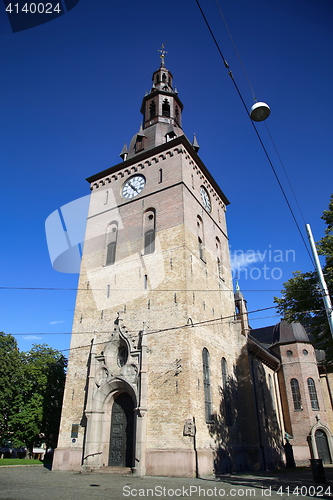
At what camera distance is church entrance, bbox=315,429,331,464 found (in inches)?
1109

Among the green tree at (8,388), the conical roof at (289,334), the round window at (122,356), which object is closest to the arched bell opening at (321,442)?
the conical roof at (289,334)

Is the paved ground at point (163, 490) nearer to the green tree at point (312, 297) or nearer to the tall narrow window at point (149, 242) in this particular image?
the green tree at point (312, 297)

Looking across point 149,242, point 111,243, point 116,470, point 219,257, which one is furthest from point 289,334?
point 116,470

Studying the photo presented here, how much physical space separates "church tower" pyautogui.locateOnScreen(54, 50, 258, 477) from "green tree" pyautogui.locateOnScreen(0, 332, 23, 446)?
12543 millimetres

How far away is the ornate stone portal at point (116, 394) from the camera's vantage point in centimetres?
1655

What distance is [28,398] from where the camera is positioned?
31.5m

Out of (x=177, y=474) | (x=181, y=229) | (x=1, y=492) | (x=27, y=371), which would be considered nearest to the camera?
(x=1, y=492)

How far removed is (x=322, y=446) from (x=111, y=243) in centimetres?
2430

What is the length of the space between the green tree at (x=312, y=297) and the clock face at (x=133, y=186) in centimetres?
1345

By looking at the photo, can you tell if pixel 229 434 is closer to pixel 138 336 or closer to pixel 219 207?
pixel 138 336

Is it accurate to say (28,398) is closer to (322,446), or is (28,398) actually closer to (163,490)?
(163,490)

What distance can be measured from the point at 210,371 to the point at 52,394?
66.0ft

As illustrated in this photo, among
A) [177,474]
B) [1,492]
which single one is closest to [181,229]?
[177,474]

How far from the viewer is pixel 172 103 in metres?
29.6
